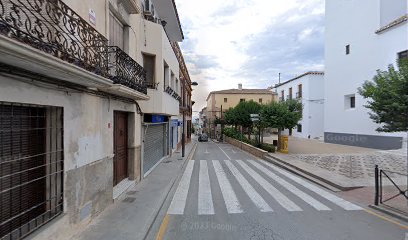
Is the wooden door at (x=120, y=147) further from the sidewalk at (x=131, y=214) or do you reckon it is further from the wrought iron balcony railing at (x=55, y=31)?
the wrought iron balcony railing at (x=55, y=31)

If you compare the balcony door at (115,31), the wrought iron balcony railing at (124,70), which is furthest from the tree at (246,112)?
the balcony door at (115,31)

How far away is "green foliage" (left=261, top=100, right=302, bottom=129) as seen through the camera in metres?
19.8

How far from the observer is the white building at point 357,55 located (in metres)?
20.4

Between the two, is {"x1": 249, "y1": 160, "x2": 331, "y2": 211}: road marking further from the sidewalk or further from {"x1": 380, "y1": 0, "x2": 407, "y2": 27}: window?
{"x1": 380, "y1": 0, "x2": 407, "y2": 27}: window

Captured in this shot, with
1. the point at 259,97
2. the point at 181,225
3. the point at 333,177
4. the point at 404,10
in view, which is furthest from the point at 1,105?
the point at 259,97

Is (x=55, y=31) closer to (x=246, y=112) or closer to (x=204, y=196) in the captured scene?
(x=204, y=196)

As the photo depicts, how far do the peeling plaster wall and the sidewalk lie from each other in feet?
0.91

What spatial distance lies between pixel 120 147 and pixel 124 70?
2809 mm

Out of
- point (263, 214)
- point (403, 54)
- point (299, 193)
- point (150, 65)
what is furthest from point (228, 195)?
point (403, 54)

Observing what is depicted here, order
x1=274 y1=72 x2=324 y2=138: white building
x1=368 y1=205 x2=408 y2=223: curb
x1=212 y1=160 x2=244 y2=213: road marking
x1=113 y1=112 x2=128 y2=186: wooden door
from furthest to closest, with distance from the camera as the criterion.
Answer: x1=274 y1=72 x2=324 y2=138: white building → x1=113 y1=112 x2=128 y2=186: wooden door → x1=212 y1=160 x2=244 y2=213: road marking → x1=368 y1=205 x2=408 y2=223: curb

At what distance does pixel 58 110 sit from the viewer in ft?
15.2

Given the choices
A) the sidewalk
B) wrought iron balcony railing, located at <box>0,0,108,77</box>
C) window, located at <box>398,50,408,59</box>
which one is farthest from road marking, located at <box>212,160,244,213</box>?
window, located at <box>398,50,408,59</box>

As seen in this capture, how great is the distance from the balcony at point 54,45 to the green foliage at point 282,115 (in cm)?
1498

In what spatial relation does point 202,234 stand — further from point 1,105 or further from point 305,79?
point 305,79
